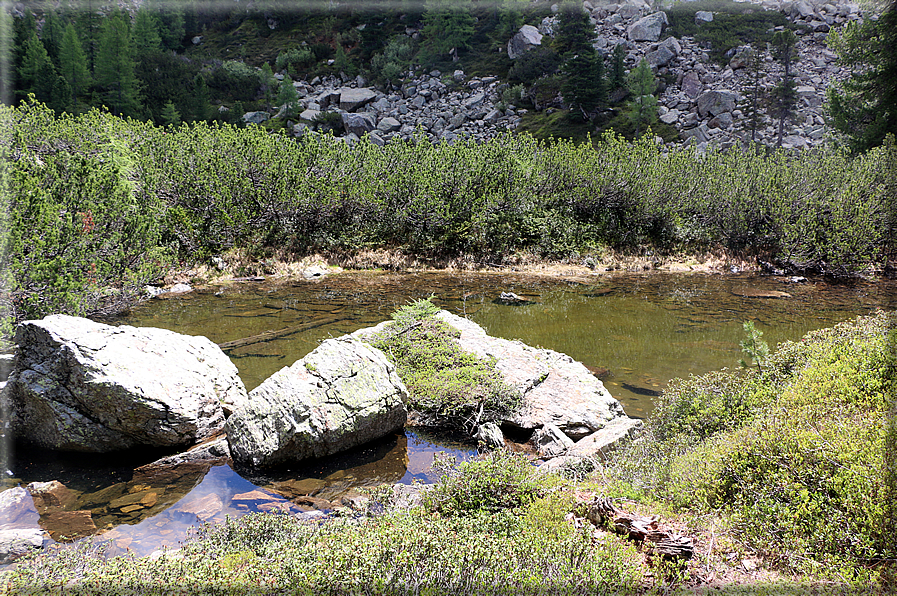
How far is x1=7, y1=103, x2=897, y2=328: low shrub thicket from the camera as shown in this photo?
22.4m

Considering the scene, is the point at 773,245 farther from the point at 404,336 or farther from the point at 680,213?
the point at 404,336

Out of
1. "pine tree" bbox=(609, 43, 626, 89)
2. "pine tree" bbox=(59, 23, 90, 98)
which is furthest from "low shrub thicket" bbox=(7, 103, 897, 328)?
"pine tree" bbox=(59, 23, 90, 98)

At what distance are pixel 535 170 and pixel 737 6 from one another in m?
64.9

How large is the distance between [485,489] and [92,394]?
559 cm

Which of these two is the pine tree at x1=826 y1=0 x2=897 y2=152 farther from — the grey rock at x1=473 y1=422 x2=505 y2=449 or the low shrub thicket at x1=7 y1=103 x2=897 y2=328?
the grey rock at x1=473 y1=422 x2=505 y2=449

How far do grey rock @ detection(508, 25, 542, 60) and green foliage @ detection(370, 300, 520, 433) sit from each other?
231 ft

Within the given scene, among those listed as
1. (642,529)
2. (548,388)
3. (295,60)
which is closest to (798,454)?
(642,529)

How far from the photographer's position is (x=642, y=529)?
14.9 feet

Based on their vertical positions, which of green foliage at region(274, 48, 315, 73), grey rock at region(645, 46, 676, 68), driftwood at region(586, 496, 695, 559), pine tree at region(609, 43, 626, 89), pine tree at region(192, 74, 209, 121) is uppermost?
green foliage at region(274, 48, 315, 73)

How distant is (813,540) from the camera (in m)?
4.16

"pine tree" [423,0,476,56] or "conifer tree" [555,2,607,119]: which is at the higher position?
"pine tree" [423,0,476,56]

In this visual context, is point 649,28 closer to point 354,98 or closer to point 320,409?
point 354,98

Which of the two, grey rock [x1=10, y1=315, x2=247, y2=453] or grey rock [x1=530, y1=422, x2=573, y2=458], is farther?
grey rock [x1=530, y1=422, x2=573, y2=458]

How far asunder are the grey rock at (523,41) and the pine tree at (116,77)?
49.4 meters
